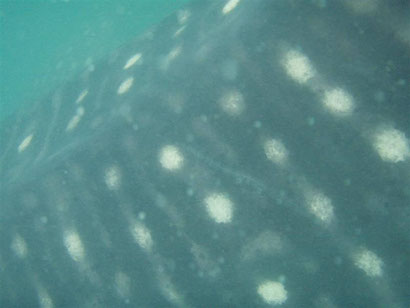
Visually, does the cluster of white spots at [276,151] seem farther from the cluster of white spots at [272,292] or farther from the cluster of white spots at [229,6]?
the cluster of white spots at [229,6]

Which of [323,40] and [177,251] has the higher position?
[323,40]

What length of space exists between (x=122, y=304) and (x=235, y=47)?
2.63 metres

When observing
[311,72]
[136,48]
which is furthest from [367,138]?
[136,48]

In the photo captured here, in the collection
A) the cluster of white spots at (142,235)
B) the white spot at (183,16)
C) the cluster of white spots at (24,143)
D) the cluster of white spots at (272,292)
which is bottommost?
the cluster of white spots at (272,292)

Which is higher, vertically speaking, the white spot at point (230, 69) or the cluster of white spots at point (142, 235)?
the white spot at point (230, 69)

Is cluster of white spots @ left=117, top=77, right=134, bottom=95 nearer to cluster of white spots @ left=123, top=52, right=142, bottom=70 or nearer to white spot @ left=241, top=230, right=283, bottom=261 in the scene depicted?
cluster of white spots @ left=123, top=52, right=142, bottom=70

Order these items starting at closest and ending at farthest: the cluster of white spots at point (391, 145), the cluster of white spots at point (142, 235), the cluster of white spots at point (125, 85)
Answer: the cluster of white spots at point (391, 145) → the cluster of white spots at point (142, 235) → the cluster of white spots at point (125, 85)

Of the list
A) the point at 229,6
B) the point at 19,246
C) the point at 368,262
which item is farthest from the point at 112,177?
the point at 368,262

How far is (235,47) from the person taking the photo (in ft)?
10.2

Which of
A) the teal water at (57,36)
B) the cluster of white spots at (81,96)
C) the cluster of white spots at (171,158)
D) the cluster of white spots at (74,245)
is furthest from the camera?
the teal water at (57,36)

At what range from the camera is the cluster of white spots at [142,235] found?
3373 mm

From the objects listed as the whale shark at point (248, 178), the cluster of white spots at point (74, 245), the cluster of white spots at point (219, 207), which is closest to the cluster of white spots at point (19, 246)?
the whale shark at point (248, 178)

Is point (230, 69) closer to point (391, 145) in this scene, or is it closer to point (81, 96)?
point (391, 145)

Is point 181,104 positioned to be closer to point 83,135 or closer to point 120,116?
point 120,116
